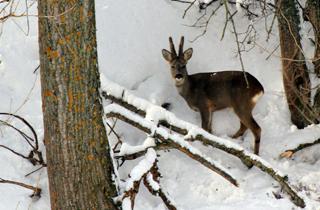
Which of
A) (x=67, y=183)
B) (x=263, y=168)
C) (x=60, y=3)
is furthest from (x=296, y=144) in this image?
(x=60, y=3)

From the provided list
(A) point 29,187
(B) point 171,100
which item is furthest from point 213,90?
(A) point 29,187

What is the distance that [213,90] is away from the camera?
865 cm

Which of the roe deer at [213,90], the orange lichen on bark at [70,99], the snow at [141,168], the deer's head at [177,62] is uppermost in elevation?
the deer's head at [177,62]

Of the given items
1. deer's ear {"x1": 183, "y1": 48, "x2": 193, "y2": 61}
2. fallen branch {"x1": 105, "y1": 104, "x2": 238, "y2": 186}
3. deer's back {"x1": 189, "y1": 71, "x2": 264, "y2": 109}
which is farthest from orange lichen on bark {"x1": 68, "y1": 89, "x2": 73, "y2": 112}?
deer's ear {"x1": 183, "y1": 48, "x2": 193, "y2": 61}

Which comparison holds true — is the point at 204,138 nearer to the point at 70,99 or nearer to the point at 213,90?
the point at 70,99

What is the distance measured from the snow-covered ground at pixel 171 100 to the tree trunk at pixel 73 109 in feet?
5.89

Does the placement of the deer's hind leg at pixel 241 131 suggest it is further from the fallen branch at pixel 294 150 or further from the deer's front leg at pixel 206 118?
the fallen branch at pixel 294 150

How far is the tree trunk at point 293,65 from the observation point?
7.84 m

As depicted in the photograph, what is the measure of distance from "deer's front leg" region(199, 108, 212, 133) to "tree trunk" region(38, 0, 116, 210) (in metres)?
3.74

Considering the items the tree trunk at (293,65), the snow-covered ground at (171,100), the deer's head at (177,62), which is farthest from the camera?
the deer's head at (177,62)

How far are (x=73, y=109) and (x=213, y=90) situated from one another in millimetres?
4462

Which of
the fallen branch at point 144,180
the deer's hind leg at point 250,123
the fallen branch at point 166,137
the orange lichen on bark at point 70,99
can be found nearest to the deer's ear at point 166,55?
the deer's hind leg at point 250,123

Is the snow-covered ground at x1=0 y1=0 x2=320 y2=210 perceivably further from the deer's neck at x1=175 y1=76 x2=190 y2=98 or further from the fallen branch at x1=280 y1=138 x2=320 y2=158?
the deer's neck at x1=175 y1=76 x2=190 y2=98

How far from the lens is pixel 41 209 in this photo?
20.5 ft
